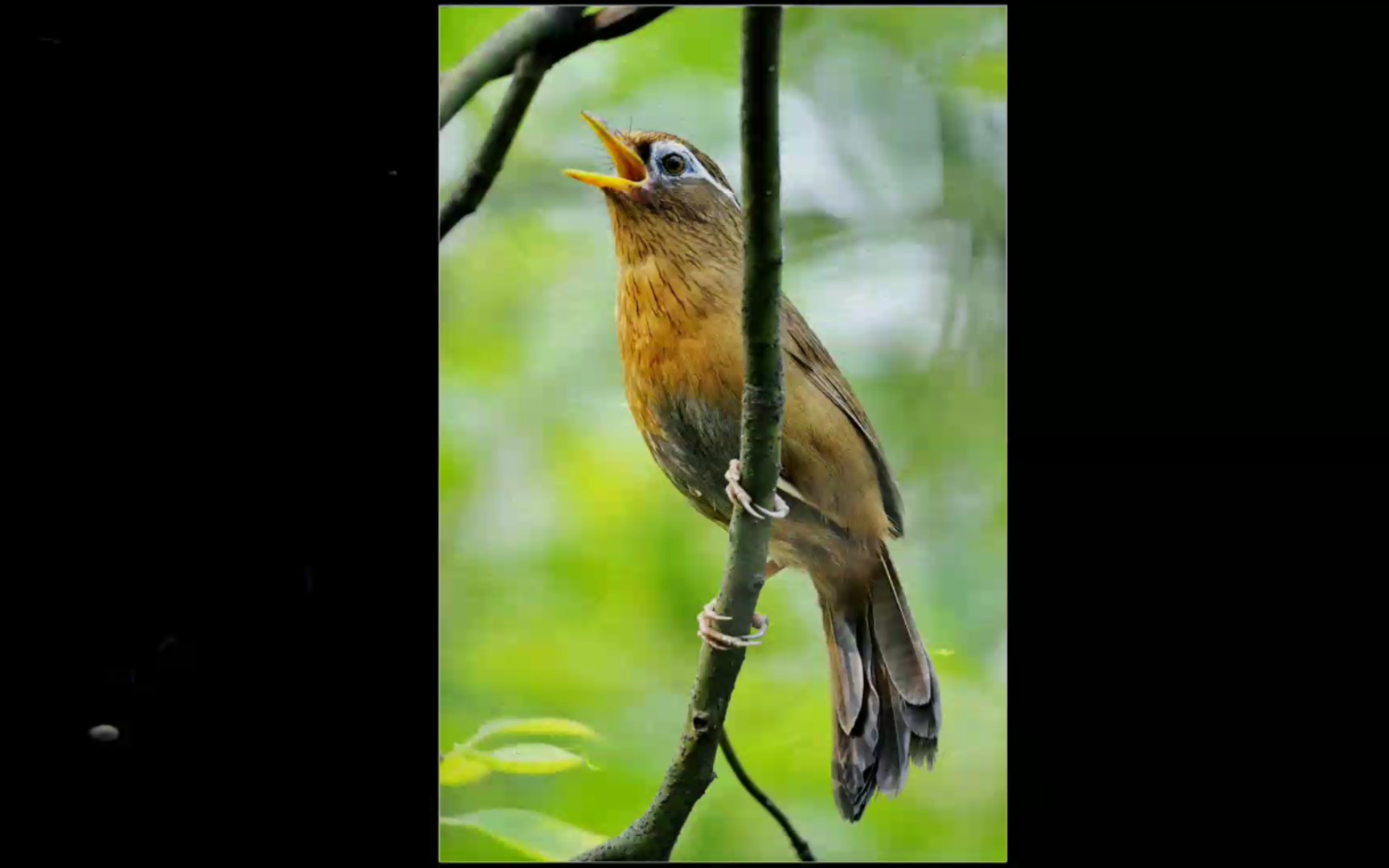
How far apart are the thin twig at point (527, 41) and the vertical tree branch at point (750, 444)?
55 cm

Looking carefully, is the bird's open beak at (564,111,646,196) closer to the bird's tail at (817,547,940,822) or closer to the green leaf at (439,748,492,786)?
the bird's tail at (817,547,940,822)

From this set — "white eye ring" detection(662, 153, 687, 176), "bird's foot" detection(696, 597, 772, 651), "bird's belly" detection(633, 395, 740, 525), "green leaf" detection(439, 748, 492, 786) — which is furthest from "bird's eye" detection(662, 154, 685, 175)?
"green leaf" detection(439, 748, 492, 786)

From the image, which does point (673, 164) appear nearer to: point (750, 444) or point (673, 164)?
point (673, 164)

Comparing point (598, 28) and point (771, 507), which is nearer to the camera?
point (771, 507)

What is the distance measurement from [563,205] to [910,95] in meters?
0.67

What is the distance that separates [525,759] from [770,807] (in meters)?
0.46

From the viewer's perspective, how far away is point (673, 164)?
104 inches

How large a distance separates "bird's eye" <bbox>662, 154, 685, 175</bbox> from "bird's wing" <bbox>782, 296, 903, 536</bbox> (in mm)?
311

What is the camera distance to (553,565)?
2.69 meters

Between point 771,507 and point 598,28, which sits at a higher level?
point 598,28

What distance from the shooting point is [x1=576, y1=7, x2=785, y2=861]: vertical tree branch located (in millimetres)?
2068
